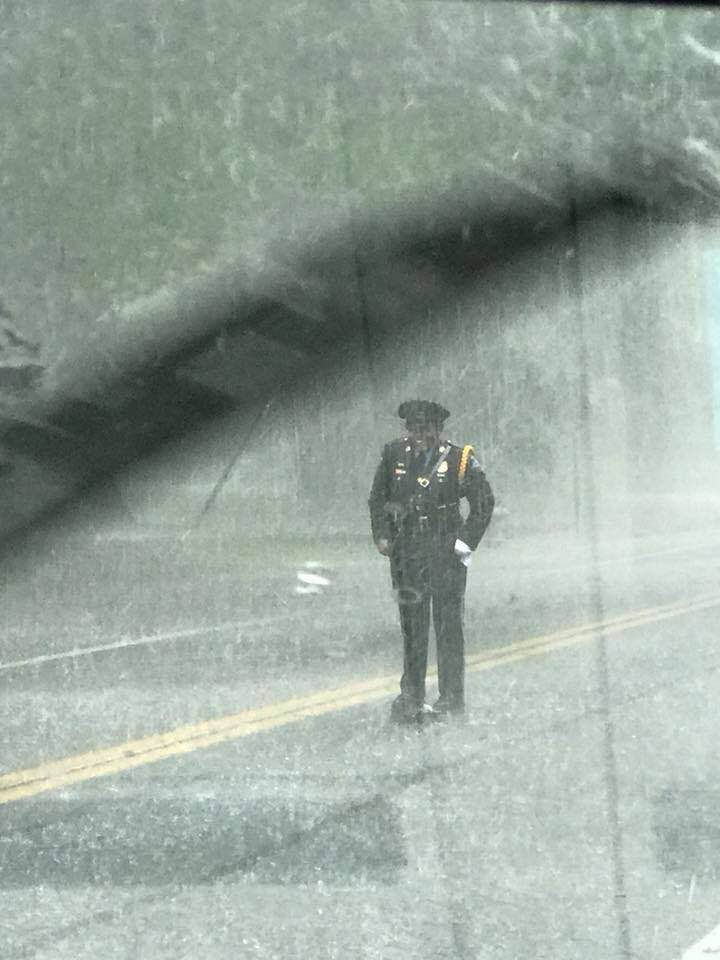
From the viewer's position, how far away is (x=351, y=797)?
5.72 m

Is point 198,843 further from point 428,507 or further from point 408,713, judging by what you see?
point 428,507

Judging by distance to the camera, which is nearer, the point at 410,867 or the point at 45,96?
the point at 410,867

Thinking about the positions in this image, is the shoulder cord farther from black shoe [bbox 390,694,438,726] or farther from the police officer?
black shoe [bbox 390,694,438,726]

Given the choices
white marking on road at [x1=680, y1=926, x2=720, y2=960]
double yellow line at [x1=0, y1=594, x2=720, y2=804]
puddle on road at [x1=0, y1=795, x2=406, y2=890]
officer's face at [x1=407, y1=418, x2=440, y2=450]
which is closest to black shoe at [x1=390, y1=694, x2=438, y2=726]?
double yellow line at [x1=0, y1=594, x2=720, y2=804]

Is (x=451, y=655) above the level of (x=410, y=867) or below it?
above

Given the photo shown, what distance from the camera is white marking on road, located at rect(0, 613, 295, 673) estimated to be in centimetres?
989

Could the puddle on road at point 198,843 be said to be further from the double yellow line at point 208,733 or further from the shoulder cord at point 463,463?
the shoulder cord at point 463,463

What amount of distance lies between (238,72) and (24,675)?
39.5ft

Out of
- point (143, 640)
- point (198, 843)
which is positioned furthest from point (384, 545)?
point (143, 640)

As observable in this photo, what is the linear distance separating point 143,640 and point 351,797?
5.52 metres

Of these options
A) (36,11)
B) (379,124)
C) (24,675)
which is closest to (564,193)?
(379,124)

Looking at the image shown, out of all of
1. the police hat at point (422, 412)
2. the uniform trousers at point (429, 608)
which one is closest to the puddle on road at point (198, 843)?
the uniform trousers at point (429, 608)

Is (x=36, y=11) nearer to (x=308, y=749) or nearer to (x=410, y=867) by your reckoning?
(x=308, y=749)

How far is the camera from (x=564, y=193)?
2756 cm
